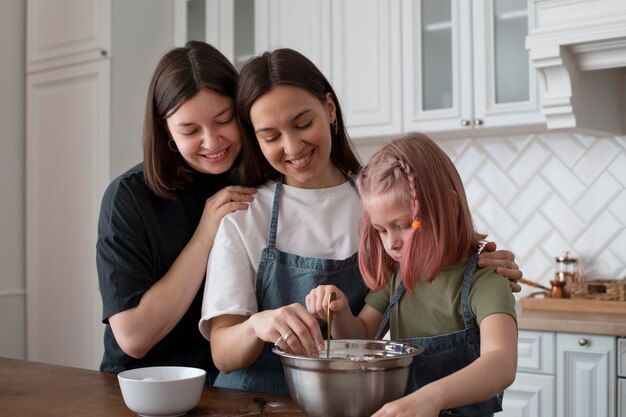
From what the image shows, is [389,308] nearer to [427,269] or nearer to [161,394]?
[427,269]

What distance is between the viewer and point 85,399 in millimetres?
1397

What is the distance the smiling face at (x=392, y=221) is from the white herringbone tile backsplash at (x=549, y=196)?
6.45 feet

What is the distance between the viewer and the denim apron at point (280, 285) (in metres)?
1.52

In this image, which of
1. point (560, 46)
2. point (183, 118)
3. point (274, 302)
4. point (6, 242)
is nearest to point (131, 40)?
point (6, 242)

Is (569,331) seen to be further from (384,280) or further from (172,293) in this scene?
(172,293)

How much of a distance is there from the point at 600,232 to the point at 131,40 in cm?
221

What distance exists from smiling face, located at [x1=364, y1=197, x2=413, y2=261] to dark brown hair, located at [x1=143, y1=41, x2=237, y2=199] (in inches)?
17.9

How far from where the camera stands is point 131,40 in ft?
11.9

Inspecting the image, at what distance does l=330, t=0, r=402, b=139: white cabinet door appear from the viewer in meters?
3.26

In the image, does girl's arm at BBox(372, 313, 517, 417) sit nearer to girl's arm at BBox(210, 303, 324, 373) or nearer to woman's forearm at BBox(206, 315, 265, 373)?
girl's arm at BBox(210, 303, 324, 373)

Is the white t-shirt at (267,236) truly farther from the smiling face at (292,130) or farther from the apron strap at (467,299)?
the apron strap at (467,299)

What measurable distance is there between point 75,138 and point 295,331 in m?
2.69

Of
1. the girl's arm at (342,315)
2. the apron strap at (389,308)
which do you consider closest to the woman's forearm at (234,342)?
the girl's arm at (342,315)

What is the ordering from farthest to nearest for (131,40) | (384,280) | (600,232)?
1. (131,40)
2. (600,232)
3. (384,280)
